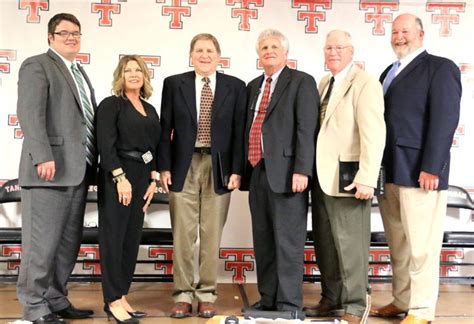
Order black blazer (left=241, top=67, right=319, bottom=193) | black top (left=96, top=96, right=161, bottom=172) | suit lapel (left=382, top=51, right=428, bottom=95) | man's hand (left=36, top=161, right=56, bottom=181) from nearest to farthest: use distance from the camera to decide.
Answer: man's hand (left=36, top=161, right=56, bottom=181) → black top (left=96, top=96, right=161, bottom=172) → black blazer (left=241, top=67, right=319, bottom=193) → suit lapel (left=382, top=51, right=428, bottom=95)

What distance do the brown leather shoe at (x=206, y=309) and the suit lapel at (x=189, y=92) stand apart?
1.15m

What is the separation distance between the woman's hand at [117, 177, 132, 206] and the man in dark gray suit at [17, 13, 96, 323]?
0.24m

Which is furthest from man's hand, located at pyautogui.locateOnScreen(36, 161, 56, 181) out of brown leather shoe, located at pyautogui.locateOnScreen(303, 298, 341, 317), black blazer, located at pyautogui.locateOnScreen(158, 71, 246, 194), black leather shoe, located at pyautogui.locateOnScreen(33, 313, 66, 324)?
brown leather shoe, located at pyautogui.locateOnScreen(303, 298, 341, 317)

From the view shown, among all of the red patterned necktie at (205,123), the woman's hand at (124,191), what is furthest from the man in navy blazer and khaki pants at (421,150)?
the woman's hand at (124,191)

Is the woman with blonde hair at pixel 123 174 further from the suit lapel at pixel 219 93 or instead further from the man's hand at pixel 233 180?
the man's hand at pixel 233 180

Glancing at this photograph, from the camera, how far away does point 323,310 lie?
160 inches

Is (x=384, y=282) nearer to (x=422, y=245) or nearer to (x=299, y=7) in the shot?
(x=422, y=245)

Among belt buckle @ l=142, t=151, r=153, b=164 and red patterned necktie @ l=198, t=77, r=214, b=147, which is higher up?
red patterned necktie @ l=198, t=77, r=214, b=147

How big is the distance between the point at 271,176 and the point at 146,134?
2.54 ft

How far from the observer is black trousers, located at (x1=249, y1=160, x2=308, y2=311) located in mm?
3771

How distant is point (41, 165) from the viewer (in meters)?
3.48

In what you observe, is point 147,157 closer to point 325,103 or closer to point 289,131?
point 289,131

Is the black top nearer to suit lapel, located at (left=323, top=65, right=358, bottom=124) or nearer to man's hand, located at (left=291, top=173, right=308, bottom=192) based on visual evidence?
man's hand, located at (left=291, top=173, right=308, bottom=192)

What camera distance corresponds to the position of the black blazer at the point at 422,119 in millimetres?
3639
